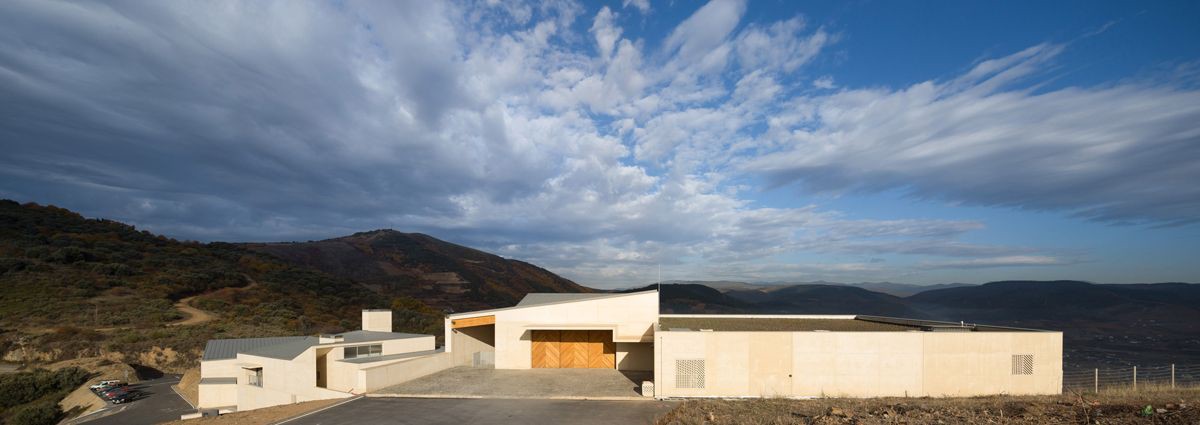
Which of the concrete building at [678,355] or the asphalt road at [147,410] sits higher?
the concrete building at [678,355]

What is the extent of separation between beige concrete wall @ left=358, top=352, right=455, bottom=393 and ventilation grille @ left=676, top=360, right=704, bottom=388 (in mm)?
9987

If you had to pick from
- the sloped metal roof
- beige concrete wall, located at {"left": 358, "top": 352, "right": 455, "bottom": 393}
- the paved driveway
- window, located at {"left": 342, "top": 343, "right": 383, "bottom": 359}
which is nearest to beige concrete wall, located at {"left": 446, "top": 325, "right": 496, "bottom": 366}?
beige concrete wall, located at {"left": 358, "top": 352, "right": 455, "bottom": 393}

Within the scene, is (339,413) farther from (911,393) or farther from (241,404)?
(911,393)

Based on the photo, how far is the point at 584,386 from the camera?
59.4ft

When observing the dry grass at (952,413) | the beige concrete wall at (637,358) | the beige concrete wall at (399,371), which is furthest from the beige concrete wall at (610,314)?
the dry grass at (952,413)

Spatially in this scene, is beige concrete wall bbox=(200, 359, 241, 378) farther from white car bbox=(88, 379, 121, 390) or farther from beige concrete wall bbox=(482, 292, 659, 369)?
beige concrete wall bbox=(482, 292, 659, 369)

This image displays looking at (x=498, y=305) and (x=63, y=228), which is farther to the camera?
(x=498, y=305)

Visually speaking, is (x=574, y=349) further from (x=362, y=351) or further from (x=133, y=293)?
(x=133, y=293)

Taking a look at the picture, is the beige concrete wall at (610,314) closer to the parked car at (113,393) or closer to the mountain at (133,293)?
the parked car at (113,393)

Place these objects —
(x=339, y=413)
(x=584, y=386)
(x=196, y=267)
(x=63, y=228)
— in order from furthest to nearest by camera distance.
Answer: (x=63, y=228)
(x=196, y=267)
(x=584, y=386)
(x=339, y=413)

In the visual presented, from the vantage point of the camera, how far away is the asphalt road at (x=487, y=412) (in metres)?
13.5

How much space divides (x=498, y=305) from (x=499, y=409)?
194ft

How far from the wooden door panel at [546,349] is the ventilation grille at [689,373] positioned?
7.76 metres

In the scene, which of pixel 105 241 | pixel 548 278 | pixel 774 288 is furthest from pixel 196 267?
pixel 774 288
